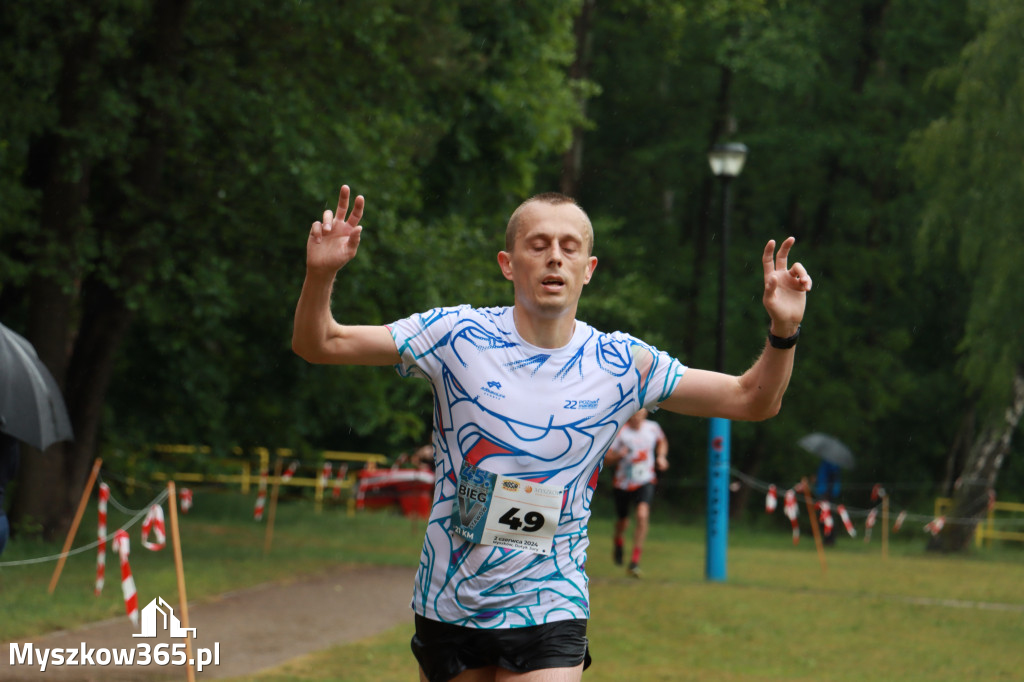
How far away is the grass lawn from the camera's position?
32.1ft

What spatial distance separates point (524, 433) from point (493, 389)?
0.16 metres

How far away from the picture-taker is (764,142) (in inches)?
1430

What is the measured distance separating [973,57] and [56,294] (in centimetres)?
1792

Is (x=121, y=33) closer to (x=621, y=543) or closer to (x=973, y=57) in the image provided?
(x=621, y=543)

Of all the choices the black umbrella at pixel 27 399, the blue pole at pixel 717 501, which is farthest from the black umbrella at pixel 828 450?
the black umbrella at pixel 27 399

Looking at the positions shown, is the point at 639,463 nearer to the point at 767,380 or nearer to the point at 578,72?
the point at 767,380

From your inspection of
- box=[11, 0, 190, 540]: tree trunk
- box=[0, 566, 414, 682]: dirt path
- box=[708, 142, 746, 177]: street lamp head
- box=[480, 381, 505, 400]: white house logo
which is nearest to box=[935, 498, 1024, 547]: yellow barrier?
box=[708, 142, 746, 177]: street lamp head

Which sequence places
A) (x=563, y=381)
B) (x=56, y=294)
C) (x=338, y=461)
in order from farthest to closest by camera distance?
1. (x=338, y=461)
2. (x=56, y=294)
3. (x=563, y=381)

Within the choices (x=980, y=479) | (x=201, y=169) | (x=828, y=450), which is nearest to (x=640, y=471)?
(x=201, y=169)

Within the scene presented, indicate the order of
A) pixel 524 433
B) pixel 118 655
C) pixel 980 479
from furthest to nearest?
pixel 980 479, pixel 118 655, pixel 524 433

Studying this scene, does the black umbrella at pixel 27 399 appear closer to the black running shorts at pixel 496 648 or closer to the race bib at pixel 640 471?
the black running shorts at pixel 496 648

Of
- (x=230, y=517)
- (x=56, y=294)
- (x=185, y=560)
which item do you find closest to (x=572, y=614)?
(x=185, y=560)

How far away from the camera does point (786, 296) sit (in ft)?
12.4

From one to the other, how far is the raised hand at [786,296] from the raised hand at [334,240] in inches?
44.6
